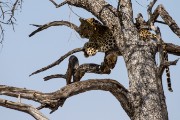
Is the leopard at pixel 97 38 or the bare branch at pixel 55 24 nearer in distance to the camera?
the leopard at pixel 97 38

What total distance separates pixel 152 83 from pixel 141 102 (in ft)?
0.97

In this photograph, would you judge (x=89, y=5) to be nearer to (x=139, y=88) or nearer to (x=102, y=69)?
(x=102, y=69)

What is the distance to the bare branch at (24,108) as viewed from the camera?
11.8 feet

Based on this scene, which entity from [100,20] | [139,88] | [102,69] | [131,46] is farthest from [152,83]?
[100,20]

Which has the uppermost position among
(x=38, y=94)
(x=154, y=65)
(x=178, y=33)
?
(x=178, y=33)

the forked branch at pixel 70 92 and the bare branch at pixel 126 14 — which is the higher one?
the bare branch at pixel 126 14

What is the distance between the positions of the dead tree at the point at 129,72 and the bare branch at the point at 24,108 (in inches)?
0.4

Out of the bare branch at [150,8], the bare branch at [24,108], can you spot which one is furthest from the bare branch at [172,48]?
the bare branch at [24,108]

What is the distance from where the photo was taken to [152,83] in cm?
491

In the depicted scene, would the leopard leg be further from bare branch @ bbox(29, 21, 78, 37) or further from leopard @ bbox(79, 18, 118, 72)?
bare branch @ bbox(29, 21, 78, 37)

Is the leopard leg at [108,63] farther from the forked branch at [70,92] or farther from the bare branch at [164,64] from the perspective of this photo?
the bare branch at [164,64]

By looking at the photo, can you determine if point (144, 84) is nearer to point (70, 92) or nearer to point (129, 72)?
point (129, 72)

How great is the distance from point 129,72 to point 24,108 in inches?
69.3

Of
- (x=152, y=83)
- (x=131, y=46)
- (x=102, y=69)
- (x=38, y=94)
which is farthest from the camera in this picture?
(x=102, y=69)
